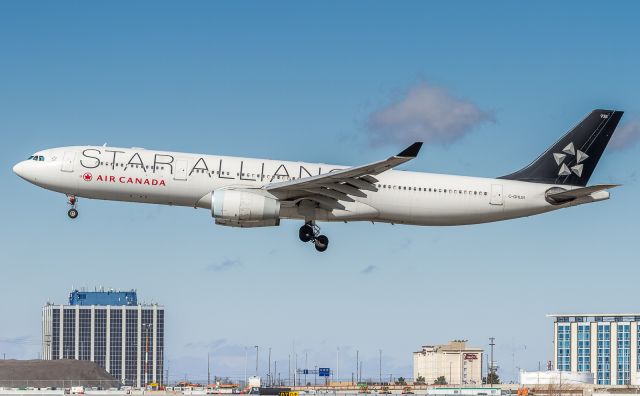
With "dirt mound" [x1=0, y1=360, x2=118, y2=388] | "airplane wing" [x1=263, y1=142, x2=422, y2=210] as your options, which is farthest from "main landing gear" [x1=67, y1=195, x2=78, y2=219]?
"dirt mound" [x1=0, y1=360, x2=118, y2=388]

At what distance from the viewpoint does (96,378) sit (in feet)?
420

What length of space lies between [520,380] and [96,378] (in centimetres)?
5742

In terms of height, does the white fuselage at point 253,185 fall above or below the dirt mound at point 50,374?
above

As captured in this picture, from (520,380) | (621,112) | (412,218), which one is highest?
(621,112)

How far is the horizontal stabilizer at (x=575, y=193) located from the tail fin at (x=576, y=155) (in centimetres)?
176

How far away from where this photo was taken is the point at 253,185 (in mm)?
66062

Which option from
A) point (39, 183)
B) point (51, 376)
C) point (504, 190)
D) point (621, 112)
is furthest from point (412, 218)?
point (51, 376)

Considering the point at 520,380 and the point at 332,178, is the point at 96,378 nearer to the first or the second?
the point at 520,380

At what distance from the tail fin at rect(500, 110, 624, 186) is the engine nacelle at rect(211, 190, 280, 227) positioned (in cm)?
1575

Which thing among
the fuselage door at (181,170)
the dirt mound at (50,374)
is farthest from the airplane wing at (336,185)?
the dirt mound at (50,374)

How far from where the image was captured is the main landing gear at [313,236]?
67812mm

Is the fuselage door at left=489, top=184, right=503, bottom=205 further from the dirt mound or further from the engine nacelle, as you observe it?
the dirt mound

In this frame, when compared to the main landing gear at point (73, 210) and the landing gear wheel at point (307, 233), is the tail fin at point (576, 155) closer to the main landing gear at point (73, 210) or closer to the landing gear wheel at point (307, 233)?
the landing gear wheel at point (307, 233)

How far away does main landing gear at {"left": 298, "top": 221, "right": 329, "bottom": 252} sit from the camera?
67812 millimetres
